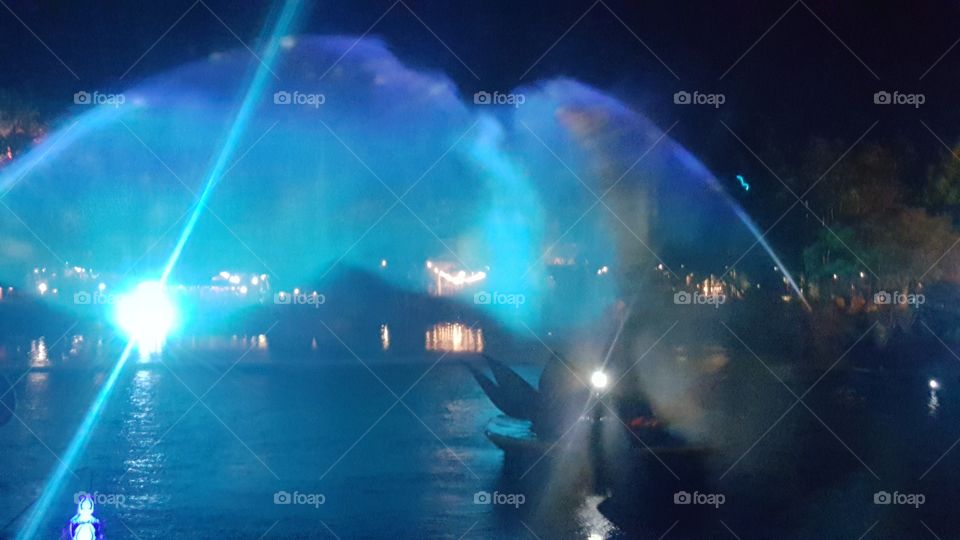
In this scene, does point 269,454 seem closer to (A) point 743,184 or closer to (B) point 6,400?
(B) point 6,400

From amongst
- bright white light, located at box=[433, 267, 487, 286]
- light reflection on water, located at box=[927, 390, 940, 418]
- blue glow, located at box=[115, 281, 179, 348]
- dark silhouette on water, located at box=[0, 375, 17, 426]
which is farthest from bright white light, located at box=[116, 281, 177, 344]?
light reflection on water, located at box=[927, 390, 940, 418]

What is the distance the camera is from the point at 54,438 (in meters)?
14.5

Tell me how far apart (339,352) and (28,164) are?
10046mm

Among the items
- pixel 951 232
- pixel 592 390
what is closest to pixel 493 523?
pixel 592 390

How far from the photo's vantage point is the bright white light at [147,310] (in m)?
43.7

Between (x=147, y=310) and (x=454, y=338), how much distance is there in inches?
876

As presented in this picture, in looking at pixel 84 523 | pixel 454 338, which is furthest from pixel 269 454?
pixel 454 338

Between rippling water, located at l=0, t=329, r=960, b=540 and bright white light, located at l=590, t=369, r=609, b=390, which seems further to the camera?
bright white light, located at l=590, t=369, r=609, b=390

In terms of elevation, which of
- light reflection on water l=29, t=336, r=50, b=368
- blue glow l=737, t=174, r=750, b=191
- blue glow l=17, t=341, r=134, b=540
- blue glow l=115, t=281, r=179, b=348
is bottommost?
blue glow l=17, t=341, r=134, b=540

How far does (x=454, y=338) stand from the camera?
3450 centimetres

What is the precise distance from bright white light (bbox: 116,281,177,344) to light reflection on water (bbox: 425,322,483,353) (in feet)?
38.0

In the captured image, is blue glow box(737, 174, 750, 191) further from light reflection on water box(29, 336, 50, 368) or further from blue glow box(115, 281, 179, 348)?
blue glow box(115, 281, 179, 348)

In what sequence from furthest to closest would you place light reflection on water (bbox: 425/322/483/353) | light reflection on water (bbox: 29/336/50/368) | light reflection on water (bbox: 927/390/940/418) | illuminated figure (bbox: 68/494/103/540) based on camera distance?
light reflection on water (bbox: 425/322/483/353) → light reflection on water (bbox: 29/336/50/368) → light reflection on water (bbox: 927/390/940/418) → illuminated figure (bbox: 68/494/103/540)

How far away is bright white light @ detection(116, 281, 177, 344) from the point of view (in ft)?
143
